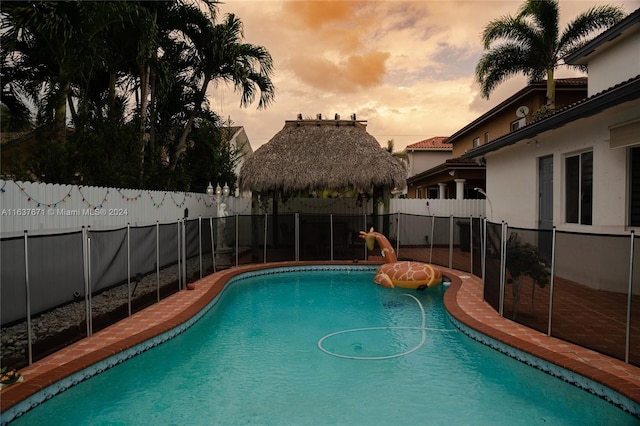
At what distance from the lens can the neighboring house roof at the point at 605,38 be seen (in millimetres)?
8940

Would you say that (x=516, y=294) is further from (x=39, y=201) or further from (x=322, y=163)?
(x=322, y=163)

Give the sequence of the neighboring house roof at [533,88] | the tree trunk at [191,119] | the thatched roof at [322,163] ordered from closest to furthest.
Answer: the thatched roof at [322,163], the tree trunk at [191,119], the neighboring house roof at [533,88]

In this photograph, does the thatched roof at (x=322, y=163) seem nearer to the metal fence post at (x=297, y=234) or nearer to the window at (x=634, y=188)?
the metal fence post at (x=297, y=234)

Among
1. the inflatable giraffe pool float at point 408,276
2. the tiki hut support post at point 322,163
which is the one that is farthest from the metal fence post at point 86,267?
the tiki hut support post at point 322,163

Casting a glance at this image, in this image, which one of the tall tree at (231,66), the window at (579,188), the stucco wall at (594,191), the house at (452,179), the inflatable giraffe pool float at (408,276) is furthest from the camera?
the house at (452,179)

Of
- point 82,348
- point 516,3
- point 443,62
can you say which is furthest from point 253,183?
point 516,3

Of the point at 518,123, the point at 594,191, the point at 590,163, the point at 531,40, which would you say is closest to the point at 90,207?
the point at 594,191

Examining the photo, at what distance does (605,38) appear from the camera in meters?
9.88

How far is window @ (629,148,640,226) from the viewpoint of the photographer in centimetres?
788

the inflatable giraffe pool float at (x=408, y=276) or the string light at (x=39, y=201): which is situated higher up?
the string light at (x=39, y=201)

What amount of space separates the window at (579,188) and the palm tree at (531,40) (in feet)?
38.0

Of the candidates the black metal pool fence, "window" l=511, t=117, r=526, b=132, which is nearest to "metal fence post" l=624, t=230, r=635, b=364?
the black metal pool fence

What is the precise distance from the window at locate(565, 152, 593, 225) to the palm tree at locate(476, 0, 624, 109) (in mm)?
11595

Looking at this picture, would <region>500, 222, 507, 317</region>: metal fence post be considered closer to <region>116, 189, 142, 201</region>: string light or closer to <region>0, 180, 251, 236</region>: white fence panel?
<region>0, 180, 251, 236</region>: white fence panel
